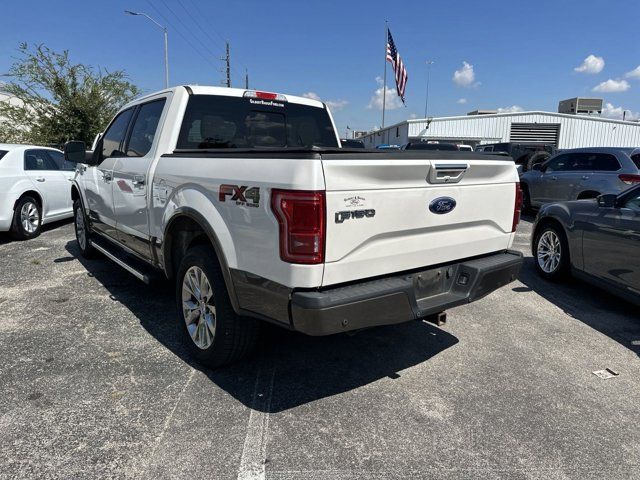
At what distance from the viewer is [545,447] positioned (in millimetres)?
2588

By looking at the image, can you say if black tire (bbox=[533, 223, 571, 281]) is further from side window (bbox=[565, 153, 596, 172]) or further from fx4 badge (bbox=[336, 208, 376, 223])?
side window (bbox=[565, 153, 596, 172])

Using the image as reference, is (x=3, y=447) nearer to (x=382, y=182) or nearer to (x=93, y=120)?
(x=382, y=182)

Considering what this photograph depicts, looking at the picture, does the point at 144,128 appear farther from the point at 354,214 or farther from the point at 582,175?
the point at 582,175

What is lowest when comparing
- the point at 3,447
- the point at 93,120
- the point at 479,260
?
the point at 3,447

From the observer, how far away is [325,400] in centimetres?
302

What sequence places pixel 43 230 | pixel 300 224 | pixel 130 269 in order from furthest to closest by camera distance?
pixel 43 230
pixel 130 269
pixel 300 224

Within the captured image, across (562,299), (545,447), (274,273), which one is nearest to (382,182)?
(274,273)

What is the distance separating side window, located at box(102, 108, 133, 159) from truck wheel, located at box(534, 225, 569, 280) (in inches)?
200

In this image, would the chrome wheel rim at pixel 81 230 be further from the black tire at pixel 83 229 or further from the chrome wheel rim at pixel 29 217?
the chrome wheel rim at pixel 29 217

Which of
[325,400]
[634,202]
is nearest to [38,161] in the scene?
[325,400]

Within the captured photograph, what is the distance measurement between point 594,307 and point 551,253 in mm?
1023

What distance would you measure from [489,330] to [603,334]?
1040mm

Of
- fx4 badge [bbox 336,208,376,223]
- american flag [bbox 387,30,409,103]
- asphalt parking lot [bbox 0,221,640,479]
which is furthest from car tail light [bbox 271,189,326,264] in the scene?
american flag [bbox 387,30,409,103]

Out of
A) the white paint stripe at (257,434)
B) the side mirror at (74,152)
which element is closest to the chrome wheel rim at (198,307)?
the white paint stripe at (257,434)
